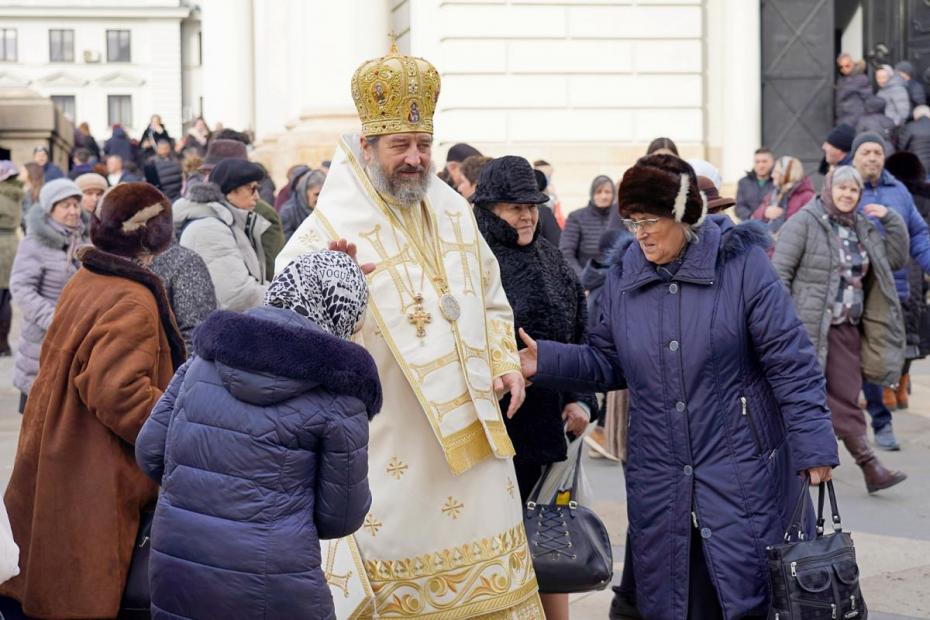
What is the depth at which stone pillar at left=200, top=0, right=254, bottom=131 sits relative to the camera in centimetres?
2734

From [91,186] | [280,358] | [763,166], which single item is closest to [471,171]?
[280,358]

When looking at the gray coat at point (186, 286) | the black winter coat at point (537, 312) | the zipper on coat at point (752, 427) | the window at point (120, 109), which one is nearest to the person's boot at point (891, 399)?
the gray coat at point (186, 286)

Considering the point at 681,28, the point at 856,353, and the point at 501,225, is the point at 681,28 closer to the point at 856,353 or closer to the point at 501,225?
the point at 856,353

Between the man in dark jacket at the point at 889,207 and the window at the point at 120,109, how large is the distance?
→ 7461cm

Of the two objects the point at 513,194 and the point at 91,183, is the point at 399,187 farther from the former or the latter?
the point at 91,183

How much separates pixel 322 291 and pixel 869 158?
6952 millimetres

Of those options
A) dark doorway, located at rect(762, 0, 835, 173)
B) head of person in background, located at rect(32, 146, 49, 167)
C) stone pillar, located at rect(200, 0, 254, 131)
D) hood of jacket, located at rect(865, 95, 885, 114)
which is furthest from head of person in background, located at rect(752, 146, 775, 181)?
stone pillar, located at rect(200, 0, 254, 131)

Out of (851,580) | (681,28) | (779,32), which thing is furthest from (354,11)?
(851,580)

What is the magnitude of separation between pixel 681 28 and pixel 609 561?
13846mm

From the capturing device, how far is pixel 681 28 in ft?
59.2

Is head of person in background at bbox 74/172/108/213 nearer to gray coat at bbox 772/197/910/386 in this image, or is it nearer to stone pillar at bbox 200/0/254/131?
gray coat at bbox 772/197/910/386

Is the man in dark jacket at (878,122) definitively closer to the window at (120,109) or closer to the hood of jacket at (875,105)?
the hood of jacket at (875,105)

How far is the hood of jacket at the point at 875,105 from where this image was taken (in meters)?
16.8

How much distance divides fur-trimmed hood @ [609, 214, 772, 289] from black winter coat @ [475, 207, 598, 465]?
528mm
